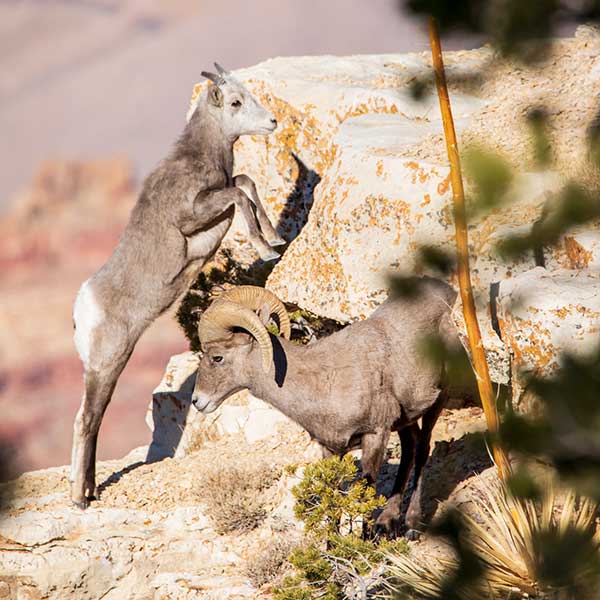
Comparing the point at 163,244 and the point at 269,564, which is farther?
the point at 163,244

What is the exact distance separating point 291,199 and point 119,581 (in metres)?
4.66

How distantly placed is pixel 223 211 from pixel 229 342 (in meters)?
2.07

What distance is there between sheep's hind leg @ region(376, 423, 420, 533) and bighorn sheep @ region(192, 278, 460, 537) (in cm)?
1

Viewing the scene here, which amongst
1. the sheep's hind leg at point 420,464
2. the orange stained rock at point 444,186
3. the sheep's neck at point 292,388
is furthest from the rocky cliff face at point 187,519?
the orange stained rock at point 444,186

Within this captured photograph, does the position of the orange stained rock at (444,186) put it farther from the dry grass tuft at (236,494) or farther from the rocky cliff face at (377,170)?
the dry grass tuft at (236,494)

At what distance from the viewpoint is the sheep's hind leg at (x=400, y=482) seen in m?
7.29

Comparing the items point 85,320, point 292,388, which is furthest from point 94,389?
point 292,388

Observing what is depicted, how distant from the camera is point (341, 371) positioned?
7012 millimetres

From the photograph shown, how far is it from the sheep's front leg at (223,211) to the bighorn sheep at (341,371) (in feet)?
4.98

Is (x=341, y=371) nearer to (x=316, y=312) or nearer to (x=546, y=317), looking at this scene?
(x=546, y=317)

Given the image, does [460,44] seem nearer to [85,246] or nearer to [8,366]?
[8,366]

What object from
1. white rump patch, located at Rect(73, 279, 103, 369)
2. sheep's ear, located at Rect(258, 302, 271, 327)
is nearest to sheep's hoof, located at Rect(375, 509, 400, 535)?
sheep's ear, located at Rect(258, 302, 271, 327)

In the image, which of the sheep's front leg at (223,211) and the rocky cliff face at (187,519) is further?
the sheep's front leg at (223,211)

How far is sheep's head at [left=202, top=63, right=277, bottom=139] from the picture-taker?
9.33 metres
